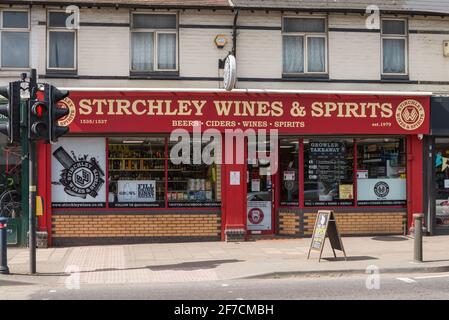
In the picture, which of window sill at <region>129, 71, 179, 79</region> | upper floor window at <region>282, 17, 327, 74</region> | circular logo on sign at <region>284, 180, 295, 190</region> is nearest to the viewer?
window sill at <region>129, 71, 179, 79</region>

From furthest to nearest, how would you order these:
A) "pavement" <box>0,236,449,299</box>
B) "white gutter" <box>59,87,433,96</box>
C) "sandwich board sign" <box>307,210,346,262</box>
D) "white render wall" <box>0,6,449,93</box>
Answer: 1. "white render wall" <box>0,6,449,93</box>
2. "white gutter" <box>59,87,433,96</box>
3. "sandwich board sign" <box>307,210,346,262</box>
4. "pavement" <box>0,236,449,299</box>

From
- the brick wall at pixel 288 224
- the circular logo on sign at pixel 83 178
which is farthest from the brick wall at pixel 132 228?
the brick wall at pixel 288 224

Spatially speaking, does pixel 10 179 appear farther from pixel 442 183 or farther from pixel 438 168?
pixel 442 183

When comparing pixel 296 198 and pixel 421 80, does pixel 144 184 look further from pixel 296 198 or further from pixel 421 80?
pixel 421 80

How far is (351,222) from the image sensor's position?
49.8ft

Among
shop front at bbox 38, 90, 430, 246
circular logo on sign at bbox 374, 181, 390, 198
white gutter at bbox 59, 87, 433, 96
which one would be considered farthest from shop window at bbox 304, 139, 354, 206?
white gutter at bbox 59, 87, 433, 96

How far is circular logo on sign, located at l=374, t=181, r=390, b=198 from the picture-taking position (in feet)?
50.4

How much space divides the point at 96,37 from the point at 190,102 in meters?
2.68

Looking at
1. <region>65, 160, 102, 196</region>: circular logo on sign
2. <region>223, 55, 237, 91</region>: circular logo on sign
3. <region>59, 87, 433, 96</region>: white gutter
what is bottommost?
<region>65, 160, 102, 196</region>: circular logo on sign

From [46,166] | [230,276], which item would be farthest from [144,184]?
[230,276]

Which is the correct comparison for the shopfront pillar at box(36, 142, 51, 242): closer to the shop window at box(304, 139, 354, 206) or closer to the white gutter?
the white gutter

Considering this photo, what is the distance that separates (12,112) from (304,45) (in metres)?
7.54

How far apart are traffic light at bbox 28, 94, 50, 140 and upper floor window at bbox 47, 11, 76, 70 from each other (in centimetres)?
395

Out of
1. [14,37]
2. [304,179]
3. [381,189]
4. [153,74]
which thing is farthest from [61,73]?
[381,189]
